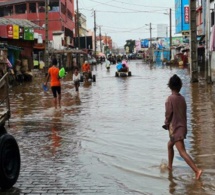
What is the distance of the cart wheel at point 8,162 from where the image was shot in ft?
19.7

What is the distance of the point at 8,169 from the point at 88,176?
3.83 feet

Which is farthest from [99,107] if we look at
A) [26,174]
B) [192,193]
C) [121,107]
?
[192,193]

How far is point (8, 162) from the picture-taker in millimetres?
6297

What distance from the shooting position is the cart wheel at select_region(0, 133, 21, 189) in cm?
600

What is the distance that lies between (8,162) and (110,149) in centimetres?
282

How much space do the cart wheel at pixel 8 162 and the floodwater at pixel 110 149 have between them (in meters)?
0.20

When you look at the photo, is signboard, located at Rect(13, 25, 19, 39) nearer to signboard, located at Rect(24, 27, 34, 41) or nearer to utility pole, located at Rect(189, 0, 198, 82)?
signboard, located at Rect(24, 27, 34, 41)

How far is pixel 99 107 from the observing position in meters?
15.8

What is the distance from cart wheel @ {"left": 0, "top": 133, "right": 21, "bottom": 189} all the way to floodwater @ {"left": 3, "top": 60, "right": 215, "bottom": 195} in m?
0.20

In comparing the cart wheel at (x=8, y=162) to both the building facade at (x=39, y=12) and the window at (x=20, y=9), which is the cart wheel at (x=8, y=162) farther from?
the window at (x=20, y=9)

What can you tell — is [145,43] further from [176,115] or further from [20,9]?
[176,115]

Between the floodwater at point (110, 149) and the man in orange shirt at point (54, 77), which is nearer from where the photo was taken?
the floodwater at point (110, 149)

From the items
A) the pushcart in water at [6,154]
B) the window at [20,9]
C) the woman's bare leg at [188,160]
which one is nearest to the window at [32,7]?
the window at [20,9]

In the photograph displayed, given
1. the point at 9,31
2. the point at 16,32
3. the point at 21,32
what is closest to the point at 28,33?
the point at 21,32
